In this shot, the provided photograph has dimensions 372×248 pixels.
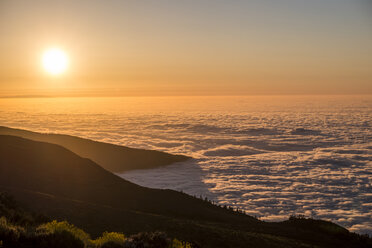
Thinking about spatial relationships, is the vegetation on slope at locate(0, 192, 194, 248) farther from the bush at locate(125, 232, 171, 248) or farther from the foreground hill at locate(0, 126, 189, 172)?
the foreground hill at locate(0, 126, 189, 172)

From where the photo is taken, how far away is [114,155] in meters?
53.2

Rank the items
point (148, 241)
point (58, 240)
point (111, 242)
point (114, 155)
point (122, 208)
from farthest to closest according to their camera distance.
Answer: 1. point (114, 155)
2. point (122, 208)
3. point (148, 241)
4. point (111, 242)
5. point (58, 240)

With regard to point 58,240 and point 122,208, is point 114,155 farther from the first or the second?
point 58,240

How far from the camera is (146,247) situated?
891 centimetres

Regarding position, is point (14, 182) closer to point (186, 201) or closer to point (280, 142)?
point (186, 201)

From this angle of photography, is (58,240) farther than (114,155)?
No

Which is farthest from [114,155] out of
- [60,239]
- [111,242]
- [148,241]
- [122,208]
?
[60,239]

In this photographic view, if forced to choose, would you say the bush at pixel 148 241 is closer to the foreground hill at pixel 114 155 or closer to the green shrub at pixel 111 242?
the green shrub at pixel 111 242

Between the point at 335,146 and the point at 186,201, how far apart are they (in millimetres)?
59083

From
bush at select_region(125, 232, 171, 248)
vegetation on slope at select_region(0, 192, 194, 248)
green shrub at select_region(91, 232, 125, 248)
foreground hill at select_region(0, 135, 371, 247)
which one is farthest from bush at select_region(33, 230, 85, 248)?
foreground hill at select_region(0, 135, 371, 247)

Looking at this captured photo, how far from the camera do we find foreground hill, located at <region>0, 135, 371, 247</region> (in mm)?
13639

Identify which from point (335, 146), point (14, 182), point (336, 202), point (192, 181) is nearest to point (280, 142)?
point (335, 146)

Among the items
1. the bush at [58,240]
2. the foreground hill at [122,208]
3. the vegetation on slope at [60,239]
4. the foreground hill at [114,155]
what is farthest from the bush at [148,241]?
the foreground hill at [114,155]

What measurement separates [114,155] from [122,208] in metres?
35.4
